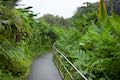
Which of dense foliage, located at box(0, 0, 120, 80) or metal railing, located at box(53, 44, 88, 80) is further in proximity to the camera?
metal railing, located at box(53, 44, 88, 80)

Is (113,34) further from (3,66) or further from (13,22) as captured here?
(3,66)

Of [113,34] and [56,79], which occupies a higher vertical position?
[113,34]

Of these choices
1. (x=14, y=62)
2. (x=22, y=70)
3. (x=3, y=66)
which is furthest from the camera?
(x=22, y=70)

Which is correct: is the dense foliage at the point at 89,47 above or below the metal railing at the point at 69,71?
above

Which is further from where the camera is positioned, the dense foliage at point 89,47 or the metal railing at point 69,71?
the metal railing at point 69,71

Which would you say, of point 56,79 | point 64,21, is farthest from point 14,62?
point 64,21

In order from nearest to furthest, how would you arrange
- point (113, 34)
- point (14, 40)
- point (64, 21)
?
1. point (113, 34)
2. point (14, 40)
3. point (64, 21)

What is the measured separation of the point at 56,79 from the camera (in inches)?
461

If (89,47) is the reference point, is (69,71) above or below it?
below

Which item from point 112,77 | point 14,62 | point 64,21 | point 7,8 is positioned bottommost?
point 64,21

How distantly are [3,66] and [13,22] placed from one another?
6.87ft

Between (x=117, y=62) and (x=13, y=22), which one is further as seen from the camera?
(x=13, y=22)

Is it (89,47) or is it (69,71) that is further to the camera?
(69,71)

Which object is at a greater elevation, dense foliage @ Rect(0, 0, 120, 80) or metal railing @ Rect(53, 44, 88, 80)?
dense foliage @ Rect(0, 0, 120, 80)
